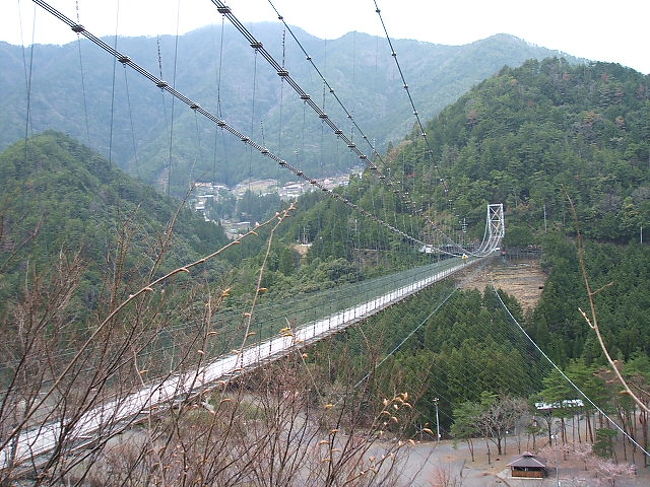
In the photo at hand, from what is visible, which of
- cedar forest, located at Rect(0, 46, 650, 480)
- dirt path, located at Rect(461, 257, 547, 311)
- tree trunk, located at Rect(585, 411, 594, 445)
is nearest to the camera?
cedar forest, located at Rect(0, 46, 650, 480)

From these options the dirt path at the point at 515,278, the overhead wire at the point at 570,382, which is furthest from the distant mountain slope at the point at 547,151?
the overhead wire at the point at 570,382

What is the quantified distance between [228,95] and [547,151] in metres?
50.1

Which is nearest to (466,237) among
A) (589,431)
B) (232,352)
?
(589,431)

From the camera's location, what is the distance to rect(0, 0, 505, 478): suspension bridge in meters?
2.06

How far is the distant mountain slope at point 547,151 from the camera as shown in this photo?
28.9m

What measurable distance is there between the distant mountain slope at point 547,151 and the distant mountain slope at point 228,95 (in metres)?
6.56

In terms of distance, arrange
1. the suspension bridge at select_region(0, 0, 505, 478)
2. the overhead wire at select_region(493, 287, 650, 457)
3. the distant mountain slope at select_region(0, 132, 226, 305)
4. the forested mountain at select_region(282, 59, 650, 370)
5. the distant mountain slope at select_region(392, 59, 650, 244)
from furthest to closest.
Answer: the distant mountain slope at select_region(392, 59, 650, 244), the forested mountain at select_region(282, 59, 650, 370), the overhead wire at select_region(493, 287, 650, 457), the distant mountain slope at select_region(0, 132, 226, 305), the suspension bridge at select_region(0, 0, 505, 478)

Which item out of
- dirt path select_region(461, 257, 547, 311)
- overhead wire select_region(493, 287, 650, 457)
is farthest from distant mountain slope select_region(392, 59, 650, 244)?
overhead wire select_region(493, 287, 650, 457)

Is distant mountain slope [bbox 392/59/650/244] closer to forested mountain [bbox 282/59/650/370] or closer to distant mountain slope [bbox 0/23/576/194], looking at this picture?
forested mountain [bbox 282/59/650/370]

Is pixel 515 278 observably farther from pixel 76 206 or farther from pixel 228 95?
pixel 228 95

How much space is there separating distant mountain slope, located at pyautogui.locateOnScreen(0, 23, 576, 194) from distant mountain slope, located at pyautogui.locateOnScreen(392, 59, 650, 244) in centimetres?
656

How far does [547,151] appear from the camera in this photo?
32.7 meters

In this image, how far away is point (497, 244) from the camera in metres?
32.4

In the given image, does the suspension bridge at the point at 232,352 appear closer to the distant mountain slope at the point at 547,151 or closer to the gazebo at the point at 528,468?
the gazebo at the point at 528,468
